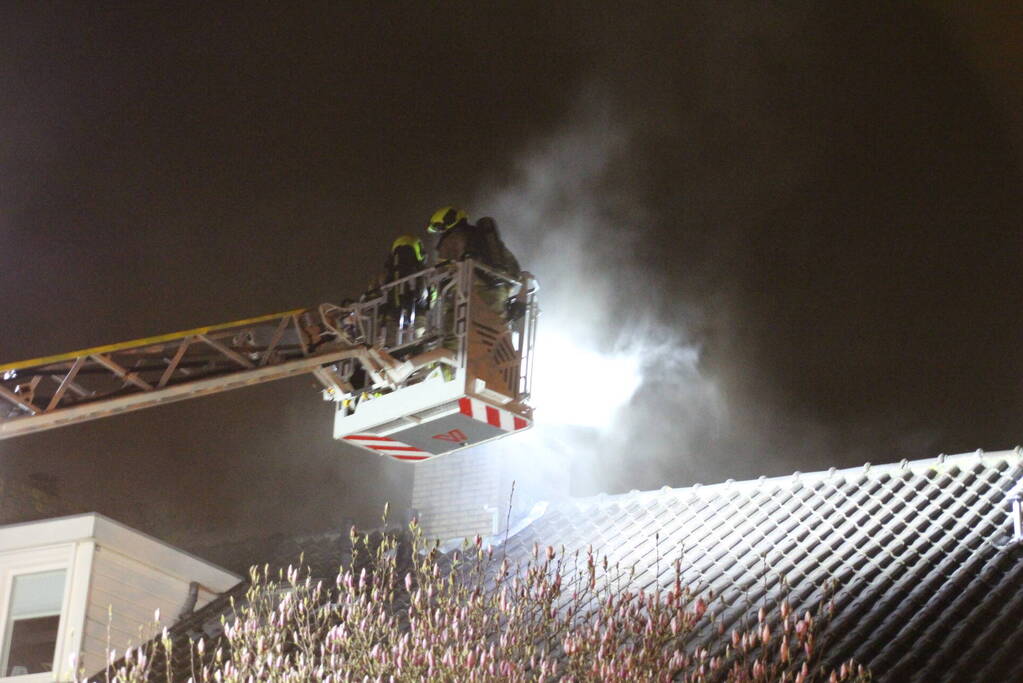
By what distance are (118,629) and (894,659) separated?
779 centimetres

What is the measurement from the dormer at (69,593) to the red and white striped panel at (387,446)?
4651mm

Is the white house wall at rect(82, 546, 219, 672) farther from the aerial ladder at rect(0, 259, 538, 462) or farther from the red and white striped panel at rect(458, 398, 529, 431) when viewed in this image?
the red and white striped panel at rect(458, 398, 529, 431)

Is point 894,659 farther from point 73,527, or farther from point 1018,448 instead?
point 73,527

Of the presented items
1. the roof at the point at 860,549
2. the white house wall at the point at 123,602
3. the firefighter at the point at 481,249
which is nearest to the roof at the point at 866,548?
the roof at the point at 860,549

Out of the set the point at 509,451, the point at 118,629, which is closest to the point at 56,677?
the point at 118,629

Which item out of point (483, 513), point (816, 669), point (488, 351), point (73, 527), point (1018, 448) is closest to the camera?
point (488, 351)

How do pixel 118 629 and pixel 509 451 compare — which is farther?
pixel 509 451

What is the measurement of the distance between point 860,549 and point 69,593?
767 centimetres

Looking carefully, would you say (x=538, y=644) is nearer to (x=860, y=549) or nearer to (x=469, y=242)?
(x=860, y=549)

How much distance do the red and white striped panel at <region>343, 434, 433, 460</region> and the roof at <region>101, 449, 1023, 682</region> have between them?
115 inches

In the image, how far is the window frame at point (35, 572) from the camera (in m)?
12.6

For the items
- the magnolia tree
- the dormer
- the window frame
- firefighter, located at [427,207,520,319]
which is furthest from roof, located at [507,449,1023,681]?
the window frame

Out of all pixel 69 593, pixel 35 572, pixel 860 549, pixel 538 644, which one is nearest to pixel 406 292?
pixel 538 644

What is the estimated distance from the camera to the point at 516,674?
31.9ft
